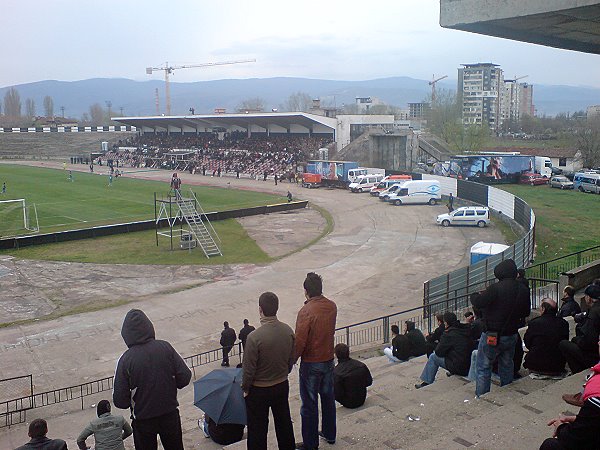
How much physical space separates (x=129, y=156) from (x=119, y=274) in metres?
70.6

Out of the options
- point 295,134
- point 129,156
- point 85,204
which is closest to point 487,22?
point 85,204

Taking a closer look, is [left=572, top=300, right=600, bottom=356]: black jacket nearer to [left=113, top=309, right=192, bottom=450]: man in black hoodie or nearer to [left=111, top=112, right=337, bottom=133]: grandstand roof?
[left=113, top=309, right=192, bottom=450]: man in black hoodie

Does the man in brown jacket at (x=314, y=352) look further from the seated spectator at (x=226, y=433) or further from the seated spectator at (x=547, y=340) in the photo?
the seated spectator at (x=547, y=340)

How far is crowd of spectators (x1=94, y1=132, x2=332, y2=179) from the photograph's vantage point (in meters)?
72.8

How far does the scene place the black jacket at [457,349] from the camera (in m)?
9.36

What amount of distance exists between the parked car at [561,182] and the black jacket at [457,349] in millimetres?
49650

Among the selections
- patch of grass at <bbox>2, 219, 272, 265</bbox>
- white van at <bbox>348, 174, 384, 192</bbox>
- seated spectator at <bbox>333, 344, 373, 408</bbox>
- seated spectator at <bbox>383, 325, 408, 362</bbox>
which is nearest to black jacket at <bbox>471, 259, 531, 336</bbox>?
seated spectator at <bbox>333, 344, 373, 408</bbox>

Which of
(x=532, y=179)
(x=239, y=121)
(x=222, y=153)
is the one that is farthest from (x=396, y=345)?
(x=239, y=121)

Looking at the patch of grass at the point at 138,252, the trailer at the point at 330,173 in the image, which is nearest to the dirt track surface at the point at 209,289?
the patch of grass at the point at 138,252

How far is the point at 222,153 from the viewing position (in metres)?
81.9

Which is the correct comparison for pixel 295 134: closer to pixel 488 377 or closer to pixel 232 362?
pixel 232 362

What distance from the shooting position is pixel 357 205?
156 feet

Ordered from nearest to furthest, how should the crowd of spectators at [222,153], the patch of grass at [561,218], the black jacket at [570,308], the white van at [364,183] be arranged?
the black jacket at [570,308] < the patch of grass at [561,218] < the white van at [364,183] < the crowd of spectators at [222,153]

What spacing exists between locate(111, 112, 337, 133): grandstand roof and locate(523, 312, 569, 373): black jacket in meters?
66.2
